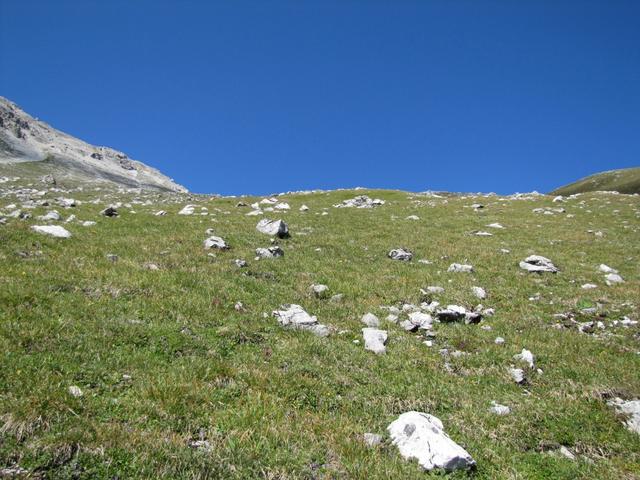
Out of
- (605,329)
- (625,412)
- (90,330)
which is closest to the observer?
(625,412)

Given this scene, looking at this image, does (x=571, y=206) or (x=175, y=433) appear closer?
(x=175, y=433)

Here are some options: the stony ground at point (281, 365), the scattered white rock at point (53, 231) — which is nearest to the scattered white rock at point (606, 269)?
the stony ground at point (281, 365)

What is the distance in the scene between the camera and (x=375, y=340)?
11227 mm

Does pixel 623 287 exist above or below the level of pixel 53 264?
above

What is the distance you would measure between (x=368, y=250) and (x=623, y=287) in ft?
36.1

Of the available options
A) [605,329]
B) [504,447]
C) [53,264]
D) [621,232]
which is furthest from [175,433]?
[621,232]

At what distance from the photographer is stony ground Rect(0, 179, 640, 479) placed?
21.2 feet

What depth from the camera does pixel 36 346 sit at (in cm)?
855

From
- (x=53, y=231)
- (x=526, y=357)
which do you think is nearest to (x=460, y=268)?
(x=526, y=357)

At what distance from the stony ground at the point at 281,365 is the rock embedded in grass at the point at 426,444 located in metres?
0.16

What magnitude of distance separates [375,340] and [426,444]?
14.4 ft

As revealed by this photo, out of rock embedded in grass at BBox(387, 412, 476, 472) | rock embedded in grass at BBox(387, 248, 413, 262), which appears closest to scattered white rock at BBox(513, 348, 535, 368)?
rock embedded in grass at BBox(387, 412, 476, 472)

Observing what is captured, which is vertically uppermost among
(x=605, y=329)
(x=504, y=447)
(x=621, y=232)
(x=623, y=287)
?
(x=621, y=232)

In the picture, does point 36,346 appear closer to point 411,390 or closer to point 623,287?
point 411,390
